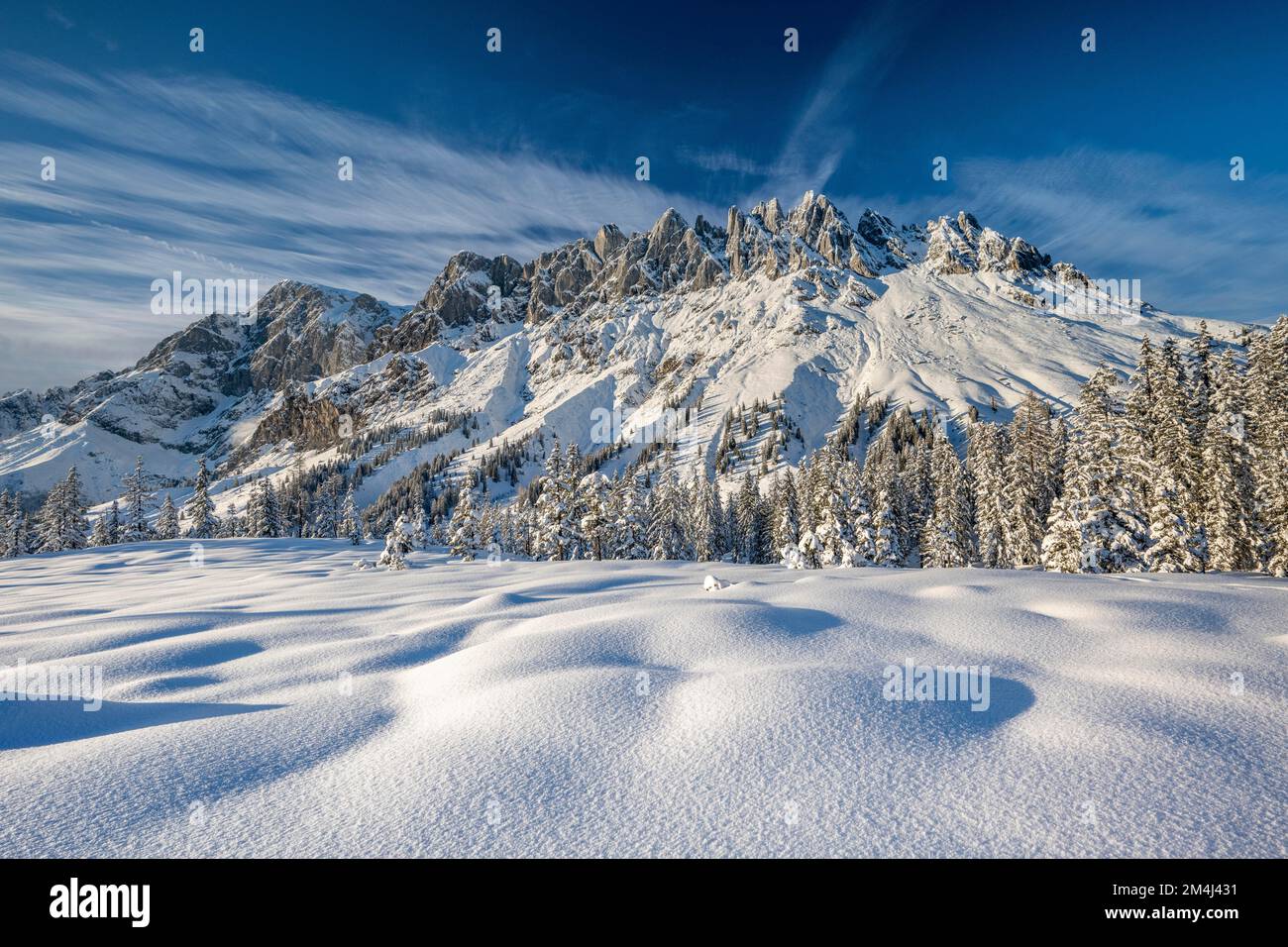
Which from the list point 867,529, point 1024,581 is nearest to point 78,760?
point 1024,581

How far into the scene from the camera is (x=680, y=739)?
414cm

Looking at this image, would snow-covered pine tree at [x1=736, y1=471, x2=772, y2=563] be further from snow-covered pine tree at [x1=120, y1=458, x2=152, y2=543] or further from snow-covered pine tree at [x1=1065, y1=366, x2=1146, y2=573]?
snow-covered pine tree at [x1=120, y1=458, x2=152, y2=543]

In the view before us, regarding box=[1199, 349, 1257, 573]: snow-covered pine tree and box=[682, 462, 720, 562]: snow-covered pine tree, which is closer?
box=[1199, 349, 1257, 573]: snow-covered pine tree

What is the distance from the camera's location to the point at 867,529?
39719mm

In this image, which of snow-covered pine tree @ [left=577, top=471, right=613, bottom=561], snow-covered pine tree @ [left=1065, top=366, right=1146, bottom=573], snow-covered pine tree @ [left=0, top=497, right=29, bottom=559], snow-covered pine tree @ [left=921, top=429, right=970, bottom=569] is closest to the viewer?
snow-covered pine tree @ [left=1065, top=366, right=1146, bottom=573]

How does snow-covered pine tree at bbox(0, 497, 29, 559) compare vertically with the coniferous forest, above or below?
below

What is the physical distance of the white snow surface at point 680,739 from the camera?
3.03 meters

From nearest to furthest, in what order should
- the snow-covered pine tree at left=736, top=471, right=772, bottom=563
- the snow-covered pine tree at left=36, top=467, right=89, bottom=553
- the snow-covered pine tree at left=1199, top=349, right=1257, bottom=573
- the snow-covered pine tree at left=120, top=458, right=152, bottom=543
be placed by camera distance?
the snow-covered pine tree at left=1199, top=349, right=1257, bottom=573
the snow-covered pine tree at left=36, top=467, right=89, bottom=553
the snow-covered pine tree at left=736, top=471, right=772, bottom=563
the snow-covered pine tree at left=120, top=458, right=152, bottom=543

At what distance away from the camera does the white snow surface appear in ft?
9.95

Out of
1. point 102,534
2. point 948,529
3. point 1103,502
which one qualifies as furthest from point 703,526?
point 102,534

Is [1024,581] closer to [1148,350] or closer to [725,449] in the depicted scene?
[1148,350]

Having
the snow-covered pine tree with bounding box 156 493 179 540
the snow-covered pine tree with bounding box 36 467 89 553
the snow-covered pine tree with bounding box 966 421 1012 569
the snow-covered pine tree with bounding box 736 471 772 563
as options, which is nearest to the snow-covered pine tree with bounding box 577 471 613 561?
the snow-covered pine tree with bounding box 736 471 772 563

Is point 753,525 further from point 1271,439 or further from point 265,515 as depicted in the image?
point 265,515
